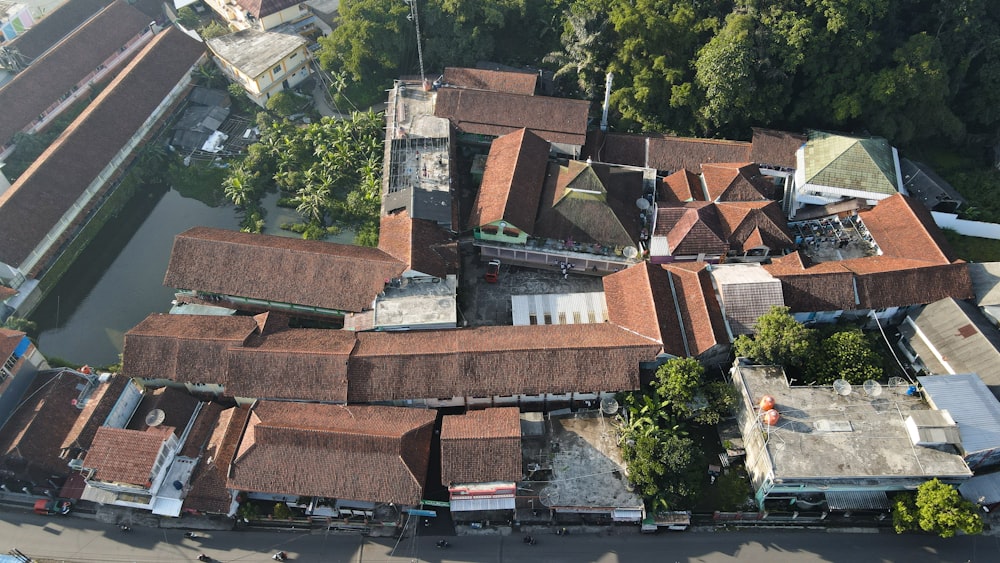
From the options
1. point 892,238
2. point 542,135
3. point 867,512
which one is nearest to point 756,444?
point 867,512

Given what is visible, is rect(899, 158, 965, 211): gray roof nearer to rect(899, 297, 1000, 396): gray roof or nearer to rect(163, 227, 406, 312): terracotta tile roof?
rect(899, 297, 1000, 396): gray roof

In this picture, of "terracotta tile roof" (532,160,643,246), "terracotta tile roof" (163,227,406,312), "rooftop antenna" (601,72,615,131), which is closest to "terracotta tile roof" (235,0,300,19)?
"terracotta tile roof" (163,227,406,312)

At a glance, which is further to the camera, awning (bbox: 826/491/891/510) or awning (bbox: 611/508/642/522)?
awning (bbox: 611/508/642/522)

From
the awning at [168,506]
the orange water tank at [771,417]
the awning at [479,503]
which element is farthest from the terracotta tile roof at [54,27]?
the orange water tank at [771,417]

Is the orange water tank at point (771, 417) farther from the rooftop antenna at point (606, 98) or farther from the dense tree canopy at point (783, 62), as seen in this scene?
the rooftop antenna at point (606, 98)

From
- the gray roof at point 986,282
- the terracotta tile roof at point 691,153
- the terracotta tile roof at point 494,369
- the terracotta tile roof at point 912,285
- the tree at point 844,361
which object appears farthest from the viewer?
the terracotta tile roof at point 691,153

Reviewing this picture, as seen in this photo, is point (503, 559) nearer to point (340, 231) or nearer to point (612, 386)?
point (612, 386)
